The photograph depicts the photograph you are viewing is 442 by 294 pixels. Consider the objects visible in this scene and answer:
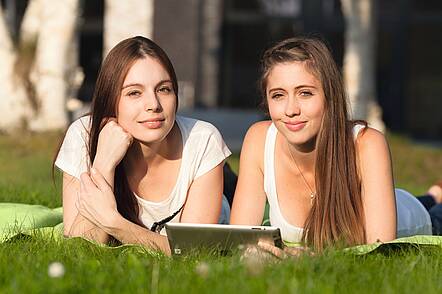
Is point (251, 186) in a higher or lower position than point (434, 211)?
higher

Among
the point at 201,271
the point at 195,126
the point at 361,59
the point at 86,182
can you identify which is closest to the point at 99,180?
the point at 86,182

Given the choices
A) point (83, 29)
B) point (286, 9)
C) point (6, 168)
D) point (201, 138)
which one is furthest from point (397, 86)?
point (201, 138)

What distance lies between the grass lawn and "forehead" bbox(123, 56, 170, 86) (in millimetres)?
811

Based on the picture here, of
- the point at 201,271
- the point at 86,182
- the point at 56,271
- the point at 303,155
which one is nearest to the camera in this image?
the point at 56,271

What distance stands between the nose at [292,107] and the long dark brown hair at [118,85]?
0.59 meters

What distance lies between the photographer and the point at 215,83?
17.5 metres

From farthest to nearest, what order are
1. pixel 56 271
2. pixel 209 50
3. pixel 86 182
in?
1. pixel 209 50
2. pixel 86 182
3. pixel 56 271

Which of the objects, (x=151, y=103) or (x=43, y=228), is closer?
(x=151, y=103)

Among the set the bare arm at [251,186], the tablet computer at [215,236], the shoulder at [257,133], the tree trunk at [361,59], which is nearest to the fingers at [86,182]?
the tablet computer at [215,236]

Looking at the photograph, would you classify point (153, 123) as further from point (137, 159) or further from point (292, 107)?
point (292, 107)

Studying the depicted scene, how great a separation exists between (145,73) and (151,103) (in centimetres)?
17

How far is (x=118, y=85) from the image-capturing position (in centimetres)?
496

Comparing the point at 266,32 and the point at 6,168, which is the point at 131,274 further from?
the point at 266,32

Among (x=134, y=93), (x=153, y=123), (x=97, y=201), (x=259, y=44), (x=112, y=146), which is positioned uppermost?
(x=259, y=44)
